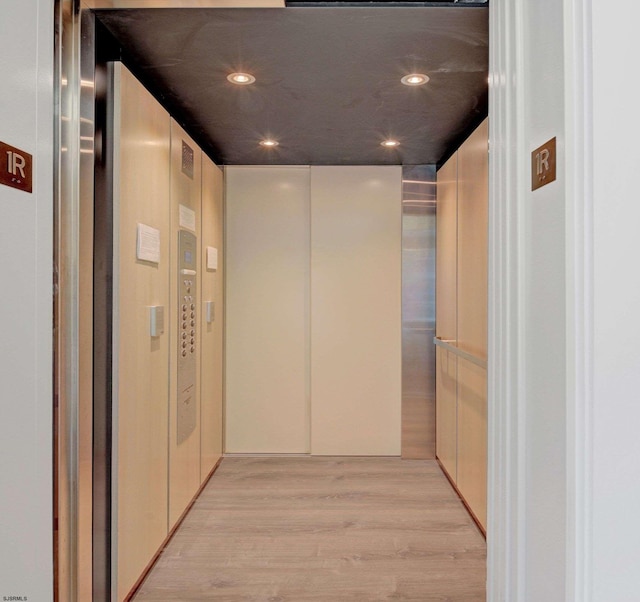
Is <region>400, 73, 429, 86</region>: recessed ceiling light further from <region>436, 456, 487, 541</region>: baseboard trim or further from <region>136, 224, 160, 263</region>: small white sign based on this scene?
<region>436, 456, 487, 541</region>: baseboard trim

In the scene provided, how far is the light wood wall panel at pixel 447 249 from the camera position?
323 cm

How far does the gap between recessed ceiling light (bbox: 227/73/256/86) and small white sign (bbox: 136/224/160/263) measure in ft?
2.46

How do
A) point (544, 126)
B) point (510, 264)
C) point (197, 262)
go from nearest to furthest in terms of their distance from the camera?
point (544, 126), point (510, 264), point (197, 262)

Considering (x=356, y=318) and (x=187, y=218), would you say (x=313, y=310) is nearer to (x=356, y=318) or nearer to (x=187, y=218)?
(x=356, y=318)

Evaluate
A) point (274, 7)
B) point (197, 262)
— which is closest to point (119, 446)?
point (197, 262)

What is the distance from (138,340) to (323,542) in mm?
1403

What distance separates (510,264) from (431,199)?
2657 mm

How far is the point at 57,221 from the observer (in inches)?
60.4

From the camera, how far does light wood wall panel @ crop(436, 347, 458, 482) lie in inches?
128

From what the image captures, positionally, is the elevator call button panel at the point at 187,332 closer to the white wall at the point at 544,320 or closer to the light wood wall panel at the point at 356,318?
the light wood wall panel at the point at 356,318

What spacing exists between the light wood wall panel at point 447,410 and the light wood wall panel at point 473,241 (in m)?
0.37

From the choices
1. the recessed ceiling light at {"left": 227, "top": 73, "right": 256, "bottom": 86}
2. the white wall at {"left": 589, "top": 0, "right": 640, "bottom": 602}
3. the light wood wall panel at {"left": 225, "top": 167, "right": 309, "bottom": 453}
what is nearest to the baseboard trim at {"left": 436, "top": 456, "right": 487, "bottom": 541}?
the light wood wall panel at {"left": 225, "top": 167, "right": 309, "bottom": 453}

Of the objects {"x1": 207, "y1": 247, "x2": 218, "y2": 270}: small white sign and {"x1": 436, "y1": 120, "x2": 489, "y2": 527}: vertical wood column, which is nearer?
{"x1": 436, "y1": 120, "x2": 489, "y2": 527}: vertical wood column

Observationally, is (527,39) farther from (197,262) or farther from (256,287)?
(256,287)
